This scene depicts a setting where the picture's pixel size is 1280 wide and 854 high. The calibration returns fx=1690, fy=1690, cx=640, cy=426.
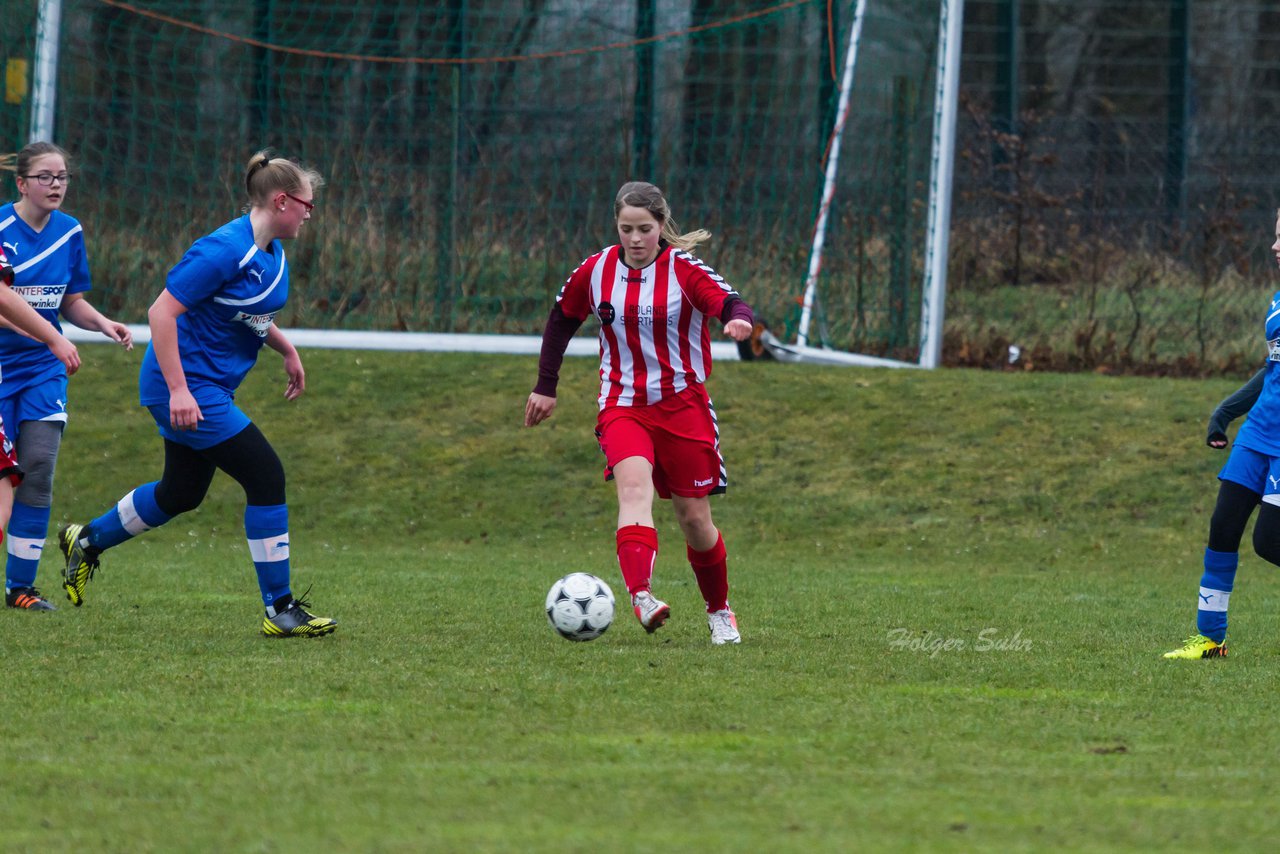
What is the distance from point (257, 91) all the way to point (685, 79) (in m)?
3.98

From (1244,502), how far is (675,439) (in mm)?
2078

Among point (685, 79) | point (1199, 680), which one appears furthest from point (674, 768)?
point (685, 79)

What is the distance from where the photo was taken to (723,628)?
20.8 ft

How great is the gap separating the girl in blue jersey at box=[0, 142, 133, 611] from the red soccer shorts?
2252 mm

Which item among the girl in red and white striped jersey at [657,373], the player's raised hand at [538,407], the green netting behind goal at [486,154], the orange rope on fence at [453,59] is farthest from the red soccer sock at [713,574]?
the orange rope on fence at [453,59]

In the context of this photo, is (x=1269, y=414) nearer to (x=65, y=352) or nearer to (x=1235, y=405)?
(x=1235, y=405)

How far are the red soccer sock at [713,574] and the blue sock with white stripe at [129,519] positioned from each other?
2.08 metres

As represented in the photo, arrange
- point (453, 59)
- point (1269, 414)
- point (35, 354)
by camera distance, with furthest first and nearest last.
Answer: point (453, 59) → point (35, 354) → point (1269, 414)

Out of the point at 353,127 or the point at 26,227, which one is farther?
the point at 353,127

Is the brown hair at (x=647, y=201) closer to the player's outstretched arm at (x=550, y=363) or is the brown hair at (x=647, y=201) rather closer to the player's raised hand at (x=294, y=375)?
the player's outstretched arm at (x=550, y=363)

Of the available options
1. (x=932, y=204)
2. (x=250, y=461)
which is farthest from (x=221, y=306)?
(x=932, y=204)

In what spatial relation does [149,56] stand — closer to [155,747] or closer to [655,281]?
[655,281]

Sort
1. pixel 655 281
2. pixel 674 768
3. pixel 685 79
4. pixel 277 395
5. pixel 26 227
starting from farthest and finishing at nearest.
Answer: pixel 685 79 → pixel 277 395 → pixel 26 227 → pixel 655 281 → pixel 674 768

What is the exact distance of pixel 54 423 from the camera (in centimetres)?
719
